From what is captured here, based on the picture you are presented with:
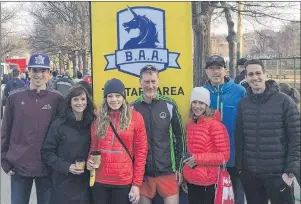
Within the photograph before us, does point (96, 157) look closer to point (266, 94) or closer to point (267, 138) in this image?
point (267, 138)

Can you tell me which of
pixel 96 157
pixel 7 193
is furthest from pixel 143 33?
pixel 7 193

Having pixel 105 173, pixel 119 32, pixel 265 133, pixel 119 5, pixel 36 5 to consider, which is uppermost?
pixel 36 5

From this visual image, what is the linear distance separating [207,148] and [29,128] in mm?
1823

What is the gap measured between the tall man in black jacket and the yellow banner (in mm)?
945

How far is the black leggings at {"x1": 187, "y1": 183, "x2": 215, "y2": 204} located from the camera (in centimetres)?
418

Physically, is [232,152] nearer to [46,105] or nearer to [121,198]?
[121,198]

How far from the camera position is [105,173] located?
384cm

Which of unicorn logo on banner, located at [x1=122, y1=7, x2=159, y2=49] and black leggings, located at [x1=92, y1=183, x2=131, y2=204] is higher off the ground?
unicorn logo on banner, located at [x1=122, y1=7, x2=159, y2=49]

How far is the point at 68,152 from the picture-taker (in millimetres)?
3977

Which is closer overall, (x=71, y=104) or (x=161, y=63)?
(x=71, y=104)

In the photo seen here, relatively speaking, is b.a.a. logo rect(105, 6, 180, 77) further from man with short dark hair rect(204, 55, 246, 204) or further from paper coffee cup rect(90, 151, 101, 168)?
paper coffee cup rect(90, 151, 101, 168)

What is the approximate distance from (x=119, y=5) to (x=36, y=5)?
2422cm

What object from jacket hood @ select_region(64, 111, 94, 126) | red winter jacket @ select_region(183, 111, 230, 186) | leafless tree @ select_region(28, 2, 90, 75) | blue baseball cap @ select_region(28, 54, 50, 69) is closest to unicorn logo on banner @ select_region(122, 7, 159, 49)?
blue baseball cap @ select_region(28, 54, 50, 69)

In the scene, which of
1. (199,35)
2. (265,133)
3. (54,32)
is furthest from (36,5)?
(265,133)
